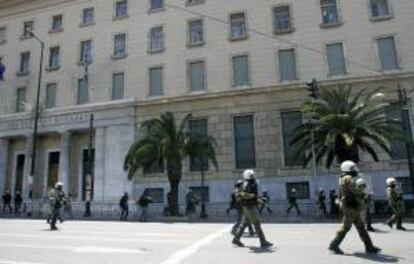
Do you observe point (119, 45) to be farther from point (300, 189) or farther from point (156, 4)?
point (300, 189)

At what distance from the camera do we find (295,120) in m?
28.9

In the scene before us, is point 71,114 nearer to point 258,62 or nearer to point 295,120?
point 258,62

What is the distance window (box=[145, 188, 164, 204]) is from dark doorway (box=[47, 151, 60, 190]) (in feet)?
32.6

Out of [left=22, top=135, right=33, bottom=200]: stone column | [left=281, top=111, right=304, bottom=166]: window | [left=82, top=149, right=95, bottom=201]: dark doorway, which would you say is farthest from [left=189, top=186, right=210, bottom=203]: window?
[left=22, top=135, right=33, bottom=200]: stone column

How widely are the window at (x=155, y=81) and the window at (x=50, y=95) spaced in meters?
9.59

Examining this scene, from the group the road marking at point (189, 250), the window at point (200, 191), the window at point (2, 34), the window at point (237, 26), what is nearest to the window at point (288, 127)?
the window at point (200, 191)

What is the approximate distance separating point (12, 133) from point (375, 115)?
99.3 ft

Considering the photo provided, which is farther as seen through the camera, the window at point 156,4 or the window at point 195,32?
the window at point 156,4

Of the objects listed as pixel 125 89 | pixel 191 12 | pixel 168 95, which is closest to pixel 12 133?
pixel 125 89

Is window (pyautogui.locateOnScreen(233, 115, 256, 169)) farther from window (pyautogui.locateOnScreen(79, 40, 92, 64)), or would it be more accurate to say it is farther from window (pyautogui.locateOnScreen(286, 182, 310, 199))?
window (pyautogui.locateOnScreen(79, 40, 92, 64))

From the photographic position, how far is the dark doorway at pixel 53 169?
117 ft

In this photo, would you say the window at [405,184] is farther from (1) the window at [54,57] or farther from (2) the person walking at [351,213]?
(1) the window at [54,57]

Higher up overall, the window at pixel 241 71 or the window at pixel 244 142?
the window at pixel 241 71

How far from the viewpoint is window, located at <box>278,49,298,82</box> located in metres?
29.7
